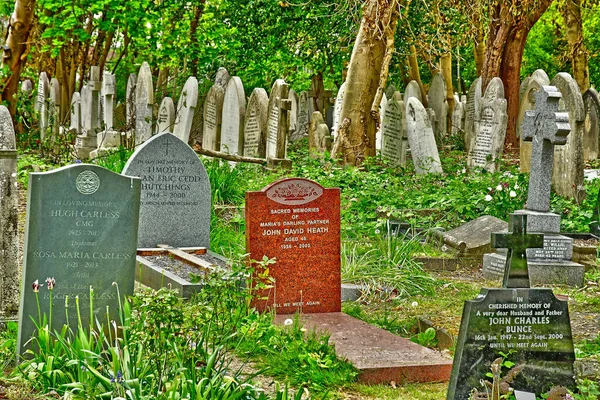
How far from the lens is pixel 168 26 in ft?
83.4

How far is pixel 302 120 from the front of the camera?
92.9 ft

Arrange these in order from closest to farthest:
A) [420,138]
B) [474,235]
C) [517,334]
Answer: [517,334], [474,235], [420,138]

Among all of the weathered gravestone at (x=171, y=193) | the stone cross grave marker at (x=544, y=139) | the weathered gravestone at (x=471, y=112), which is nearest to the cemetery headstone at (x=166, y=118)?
the weathered gravestone at (x=471, y=112)

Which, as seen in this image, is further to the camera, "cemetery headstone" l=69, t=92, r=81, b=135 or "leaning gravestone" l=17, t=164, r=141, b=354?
"cemetery headstone" l=69, t=92, r=81, b=135

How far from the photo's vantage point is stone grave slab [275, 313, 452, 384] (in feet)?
20.1

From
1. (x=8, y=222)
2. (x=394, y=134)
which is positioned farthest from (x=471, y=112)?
(x=8, y=222)

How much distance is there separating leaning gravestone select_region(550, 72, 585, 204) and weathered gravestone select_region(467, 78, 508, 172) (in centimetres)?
211

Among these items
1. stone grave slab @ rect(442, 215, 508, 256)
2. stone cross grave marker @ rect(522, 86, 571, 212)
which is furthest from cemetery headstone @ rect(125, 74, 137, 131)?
stone cross grave marker @ rect(522, 86, 571, 212)

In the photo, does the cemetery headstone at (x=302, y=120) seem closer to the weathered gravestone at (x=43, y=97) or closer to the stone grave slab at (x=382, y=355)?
the weathered gravestone at (x=43, y=97)

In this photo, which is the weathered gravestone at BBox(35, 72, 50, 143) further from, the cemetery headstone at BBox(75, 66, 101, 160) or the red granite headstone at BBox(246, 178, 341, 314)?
the red granite headstone at BBox(246, 178, 341, 314)

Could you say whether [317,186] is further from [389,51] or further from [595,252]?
[389,51]

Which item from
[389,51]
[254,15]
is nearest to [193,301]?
[389,51]

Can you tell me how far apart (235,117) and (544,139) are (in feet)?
27.8

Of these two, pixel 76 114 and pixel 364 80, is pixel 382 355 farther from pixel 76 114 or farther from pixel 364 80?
pixel 76 114
